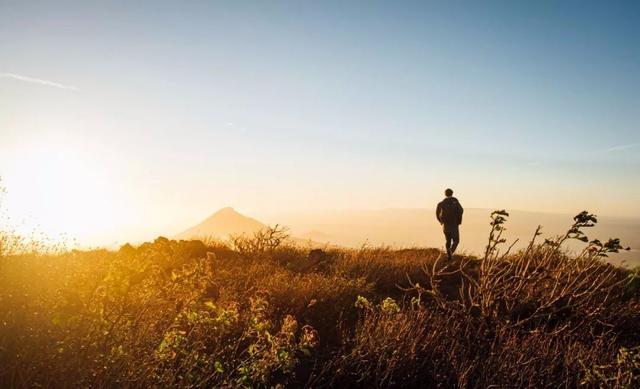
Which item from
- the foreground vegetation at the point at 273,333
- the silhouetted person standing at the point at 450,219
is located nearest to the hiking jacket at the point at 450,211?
the silhouetted person standing at the point at 450,219

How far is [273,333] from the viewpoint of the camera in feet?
17.5

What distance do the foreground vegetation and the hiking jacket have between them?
147 inches

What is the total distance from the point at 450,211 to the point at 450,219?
252mm

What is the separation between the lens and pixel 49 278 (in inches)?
221

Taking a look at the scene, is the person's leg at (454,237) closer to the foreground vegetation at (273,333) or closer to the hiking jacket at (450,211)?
the hiking jacket at (450,211)

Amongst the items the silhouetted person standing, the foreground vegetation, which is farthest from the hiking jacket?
the foreground vegetation

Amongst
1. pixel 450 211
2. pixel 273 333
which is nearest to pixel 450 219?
pixel 450 211

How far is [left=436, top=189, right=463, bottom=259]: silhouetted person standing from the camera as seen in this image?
12.9 metres

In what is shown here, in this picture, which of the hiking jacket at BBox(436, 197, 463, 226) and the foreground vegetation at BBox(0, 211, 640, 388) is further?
the hiking jacket at BBox(436, 197, 463, 226)

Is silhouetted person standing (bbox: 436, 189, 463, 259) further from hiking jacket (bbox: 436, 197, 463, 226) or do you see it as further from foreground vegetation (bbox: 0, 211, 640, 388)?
foreground vegetation (bbox: 0, 211, 640, 388)

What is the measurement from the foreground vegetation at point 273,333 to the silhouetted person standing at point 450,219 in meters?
3.63

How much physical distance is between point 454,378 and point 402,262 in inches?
241

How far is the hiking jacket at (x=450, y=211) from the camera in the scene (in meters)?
12.9

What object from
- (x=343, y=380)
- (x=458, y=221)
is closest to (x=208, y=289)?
(x=343, y=380)
